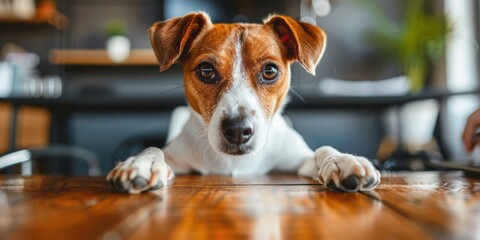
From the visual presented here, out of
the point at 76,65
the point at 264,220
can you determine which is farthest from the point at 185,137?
the point at 76,65

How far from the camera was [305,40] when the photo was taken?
1485mm

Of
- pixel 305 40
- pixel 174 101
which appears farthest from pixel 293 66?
pixel 305 40

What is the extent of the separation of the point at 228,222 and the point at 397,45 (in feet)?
14.6

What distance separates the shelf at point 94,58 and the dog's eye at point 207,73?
10.6 feet

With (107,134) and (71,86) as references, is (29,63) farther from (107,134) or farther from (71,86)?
(107,134)

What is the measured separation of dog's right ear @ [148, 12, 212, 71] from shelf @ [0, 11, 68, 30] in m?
3.36

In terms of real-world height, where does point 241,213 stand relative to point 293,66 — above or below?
below

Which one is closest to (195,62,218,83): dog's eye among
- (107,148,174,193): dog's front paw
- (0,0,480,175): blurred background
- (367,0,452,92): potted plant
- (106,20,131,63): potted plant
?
(107,148,174,193): dog's front paw

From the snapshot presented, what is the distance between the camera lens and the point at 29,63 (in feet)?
14.7

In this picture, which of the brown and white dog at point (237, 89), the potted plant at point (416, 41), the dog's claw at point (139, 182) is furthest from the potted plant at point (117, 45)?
the dog's claw at point (139, 182)

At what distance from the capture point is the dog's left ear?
1473 mm

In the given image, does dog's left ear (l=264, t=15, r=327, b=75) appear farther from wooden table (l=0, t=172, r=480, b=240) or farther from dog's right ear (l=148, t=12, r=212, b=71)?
wooden table (l=0, t=172, r=480, b=240)

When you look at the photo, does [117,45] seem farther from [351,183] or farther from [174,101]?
[351,183]

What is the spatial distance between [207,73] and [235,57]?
10cm
